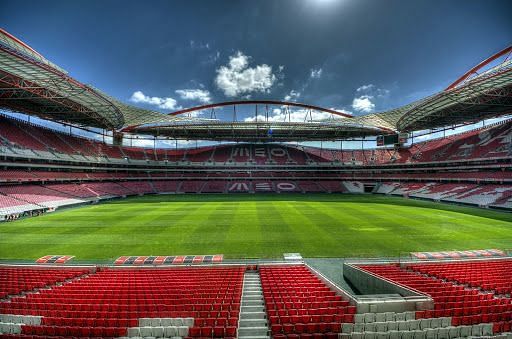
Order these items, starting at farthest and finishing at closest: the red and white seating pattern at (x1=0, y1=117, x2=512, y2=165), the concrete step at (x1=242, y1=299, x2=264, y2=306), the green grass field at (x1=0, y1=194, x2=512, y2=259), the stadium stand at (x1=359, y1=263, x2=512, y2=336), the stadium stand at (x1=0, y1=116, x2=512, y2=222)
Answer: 1. the red and white seating pattern at (x1=0, y1=117, x2=512, y2=165)
2. the stadium stand at (x1=0, y1=116, x2=512, y2=222)
3. the green grass field at (x1=0, y1=194, x2=512, y2=259)
4. the concrete step at (x1=242, y1=299, x2=264, y2=306)
5. the stadium stand at (x1=359, y1=263, x2=512, y2=336)

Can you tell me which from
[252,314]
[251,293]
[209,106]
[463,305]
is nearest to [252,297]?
[251,293]

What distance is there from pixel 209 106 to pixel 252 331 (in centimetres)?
5752

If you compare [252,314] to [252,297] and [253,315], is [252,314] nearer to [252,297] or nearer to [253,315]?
[253,315]

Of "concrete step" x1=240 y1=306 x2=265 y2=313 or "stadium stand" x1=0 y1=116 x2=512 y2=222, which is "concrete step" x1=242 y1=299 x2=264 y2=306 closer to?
"concrete step" x1=240 y1=306 x2=265 y2=313

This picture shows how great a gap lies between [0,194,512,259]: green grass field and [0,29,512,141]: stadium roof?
16.6 metres

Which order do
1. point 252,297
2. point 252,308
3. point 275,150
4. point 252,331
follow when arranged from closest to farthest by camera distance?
point 252,331, point 252,308, point 252,297, point 275,150

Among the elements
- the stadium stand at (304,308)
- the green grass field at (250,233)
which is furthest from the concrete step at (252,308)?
the green grass field at (250,233)

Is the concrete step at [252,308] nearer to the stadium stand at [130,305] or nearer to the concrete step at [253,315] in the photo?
the stadium stand at [130,305]

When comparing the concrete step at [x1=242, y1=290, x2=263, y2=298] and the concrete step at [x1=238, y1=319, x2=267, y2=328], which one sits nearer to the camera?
the concrete step at [x1=238, y1=319, x2=267, y2=328]

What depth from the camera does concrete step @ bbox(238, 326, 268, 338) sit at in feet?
21.9

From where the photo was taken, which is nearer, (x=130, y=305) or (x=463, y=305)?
(x=463, y=305)

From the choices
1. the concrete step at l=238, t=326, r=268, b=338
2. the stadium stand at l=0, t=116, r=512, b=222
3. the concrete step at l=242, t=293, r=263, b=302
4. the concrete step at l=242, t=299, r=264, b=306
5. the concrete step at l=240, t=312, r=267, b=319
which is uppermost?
the stadium stand at l=0, t=116, r=512, b=222

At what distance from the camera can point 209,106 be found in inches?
2350

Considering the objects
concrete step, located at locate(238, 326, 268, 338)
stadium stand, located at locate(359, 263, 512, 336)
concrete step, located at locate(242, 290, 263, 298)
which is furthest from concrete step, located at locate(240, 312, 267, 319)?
stadium stand, located at locate(359, 263, 512, 336)
